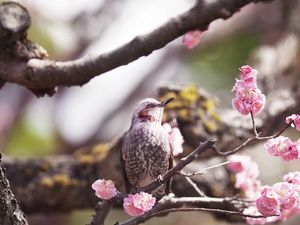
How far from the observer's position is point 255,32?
7.99 meters

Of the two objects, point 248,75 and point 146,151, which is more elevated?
point 146,151

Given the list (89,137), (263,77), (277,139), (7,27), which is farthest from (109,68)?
(89,137)

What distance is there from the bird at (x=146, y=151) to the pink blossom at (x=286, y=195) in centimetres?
55

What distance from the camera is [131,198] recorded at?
2.74 m

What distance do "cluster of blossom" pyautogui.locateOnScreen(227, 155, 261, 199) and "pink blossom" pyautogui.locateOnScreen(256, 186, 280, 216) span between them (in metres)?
0.59

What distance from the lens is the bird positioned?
10.6 feet

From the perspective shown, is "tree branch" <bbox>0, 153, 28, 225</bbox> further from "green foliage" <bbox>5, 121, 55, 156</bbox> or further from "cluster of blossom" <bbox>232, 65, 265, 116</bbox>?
"green foliage" <bbox>5, 121, 55, 156</bbox>

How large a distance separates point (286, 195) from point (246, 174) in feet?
2.21

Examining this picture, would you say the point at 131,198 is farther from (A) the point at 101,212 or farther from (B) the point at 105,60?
(B) the point at 105,60

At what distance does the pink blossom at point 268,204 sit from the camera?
9.00 feet

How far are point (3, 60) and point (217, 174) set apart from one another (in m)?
1.83

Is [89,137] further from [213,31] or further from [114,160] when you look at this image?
[114,160]

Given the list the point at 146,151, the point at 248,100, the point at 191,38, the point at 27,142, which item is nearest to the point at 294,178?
the point at 248,100

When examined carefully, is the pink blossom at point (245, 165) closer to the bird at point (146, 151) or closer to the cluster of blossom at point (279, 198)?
the bird at point (146, 151)
